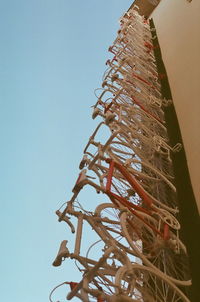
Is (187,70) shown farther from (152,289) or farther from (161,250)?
(152,289)

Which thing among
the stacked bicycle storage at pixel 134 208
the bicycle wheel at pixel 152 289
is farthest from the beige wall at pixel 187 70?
the bicycle wheel at pixel 152 289

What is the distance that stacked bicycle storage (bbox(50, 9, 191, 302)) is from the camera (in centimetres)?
140

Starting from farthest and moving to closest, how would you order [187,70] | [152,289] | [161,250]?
[187,70]
[161,250]
[152,289]

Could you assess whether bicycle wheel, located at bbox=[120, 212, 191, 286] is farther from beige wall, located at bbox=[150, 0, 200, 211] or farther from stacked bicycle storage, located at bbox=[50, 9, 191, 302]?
beige wall, located at bbox=[150, 0, 200, 211]

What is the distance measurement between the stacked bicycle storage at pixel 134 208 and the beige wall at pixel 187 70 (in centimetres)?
15

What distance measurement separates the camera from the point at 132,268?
1.31 m

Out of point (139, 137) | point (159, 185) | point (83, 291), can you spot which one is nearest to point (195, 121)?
point (139, 137)

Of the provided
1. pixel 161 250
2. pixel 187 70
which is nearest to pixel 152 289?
pixel 161 250

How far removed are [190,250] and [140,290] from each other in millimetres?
553

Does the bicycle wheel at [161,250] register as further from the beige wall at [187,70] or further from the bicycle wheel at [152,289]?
the beige wall at [187,70]

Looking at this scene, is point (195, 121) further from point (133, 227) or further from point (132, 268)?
A: point (132, 268)

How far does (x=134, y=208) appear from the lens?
174cm

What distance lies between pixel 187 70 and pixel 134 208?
7.39 feet

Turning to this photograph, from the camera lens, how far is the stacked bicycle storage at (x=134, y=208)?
1.40 meters
